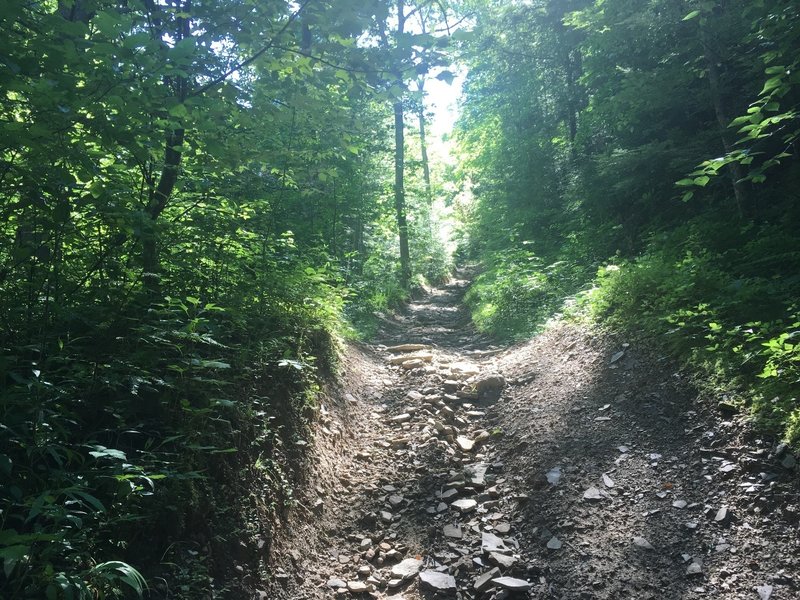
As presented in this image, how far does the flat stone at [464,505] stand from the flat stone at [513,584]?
0.97 metres

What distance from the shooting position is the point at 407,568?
4.06 meters

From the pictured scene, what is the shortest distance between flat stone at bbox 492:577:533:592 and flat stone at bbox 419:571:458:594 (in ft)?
1.11

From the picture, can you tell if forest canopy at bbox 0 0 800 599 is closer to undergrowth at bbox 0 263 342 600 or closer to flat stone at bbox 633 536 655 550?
undergrowth at bbox 0 263 342 600

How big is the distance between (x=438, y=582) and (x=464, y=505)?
0.99 metres

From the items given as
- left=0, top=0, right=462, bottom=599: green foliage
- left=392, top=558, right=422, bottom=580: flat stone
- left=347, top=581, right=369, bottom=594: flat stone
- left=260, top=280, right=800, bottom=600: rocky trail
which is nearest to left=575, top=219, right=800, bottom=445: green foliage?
left=260, top=280, right=800, bottom=600: rocky trail

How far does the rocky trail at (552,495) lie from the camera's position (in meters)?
3.47

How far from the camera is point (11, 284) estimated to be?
12.0 ft

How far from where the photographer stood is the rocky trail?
11.4 ft

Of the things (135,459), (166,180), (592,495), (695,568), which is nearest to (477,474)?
(592,495)

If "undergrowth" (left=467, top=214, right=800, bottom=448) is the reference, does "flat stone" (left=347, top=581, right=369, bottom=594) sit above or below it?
below

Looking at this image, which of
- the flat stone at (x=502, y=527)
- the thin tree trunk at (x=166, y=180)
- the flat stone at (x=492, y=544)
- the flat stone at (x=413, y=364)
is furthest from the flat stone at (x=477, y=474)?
the thin tree trunk at (x=166, y=180)

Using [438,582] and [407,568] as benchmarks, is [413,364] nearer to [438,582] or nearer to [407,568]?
[407,568]

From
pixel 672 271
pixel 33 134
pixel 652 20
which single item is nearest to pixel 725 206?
pixel 672 271

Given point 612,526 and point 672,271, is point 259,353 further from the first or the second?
point 672,271
